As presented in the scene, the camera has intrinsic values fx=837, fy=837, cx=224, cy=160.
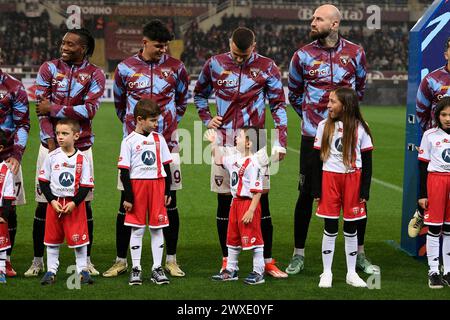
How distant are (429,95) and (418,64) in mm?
717

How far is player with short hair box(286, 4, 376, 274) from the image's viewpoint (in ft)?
23.0

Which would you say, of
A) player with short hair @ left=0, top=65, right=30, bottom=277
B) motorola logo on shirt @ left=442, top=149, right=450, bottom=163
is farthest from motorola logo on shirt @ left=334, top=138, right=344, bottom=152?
player with short hair @ left=0, top=65, right=30, bottom=277

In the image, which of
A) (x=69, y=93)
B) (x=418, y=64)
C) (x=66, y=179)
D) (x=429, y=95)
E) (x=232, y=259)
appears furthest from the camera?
(x=418, y=64)

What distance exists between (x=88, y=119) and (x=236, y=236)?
5.05ft

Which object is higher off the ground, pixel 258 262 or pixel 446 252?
pixel 446 252

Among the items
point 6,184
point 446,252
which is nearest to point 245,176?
point 446,252

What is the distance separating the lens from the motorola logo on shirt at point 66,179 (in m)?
6.41

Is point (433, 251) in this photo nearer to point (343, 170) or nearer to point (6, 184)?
point (343, 170)

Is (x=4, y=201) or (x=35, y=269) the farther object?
(x=35, y=269)

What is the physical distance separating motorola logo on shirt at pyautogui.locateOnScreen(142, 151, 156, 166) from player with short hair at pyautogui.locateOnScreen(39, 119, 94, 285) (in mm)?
454

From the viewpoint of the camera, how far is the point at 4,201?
6.46 m

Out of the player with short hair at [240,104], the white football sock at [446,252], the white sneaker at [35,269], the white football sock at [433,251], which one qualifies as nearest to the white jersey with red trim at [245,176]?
the player with short hair at [240,104]
